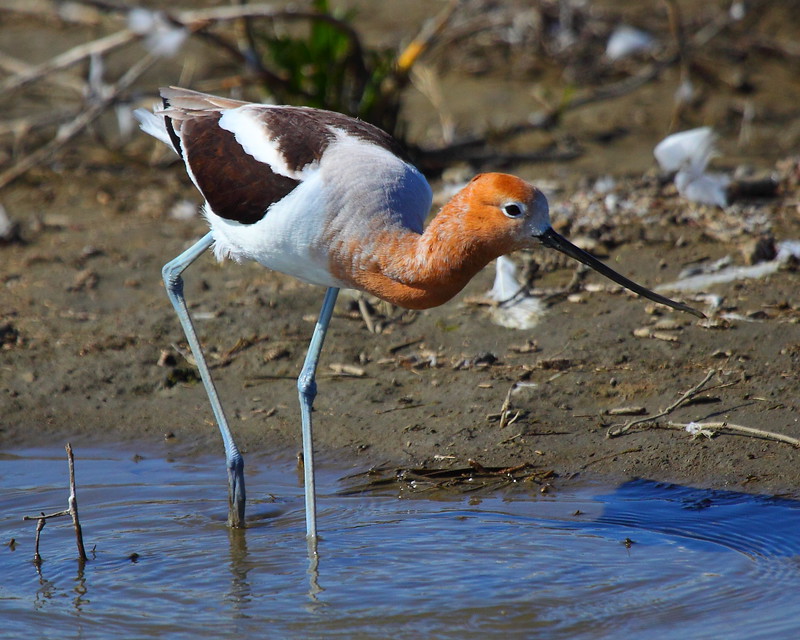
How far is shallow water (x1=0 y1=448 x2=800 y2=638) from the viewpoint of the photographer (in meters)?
3.68

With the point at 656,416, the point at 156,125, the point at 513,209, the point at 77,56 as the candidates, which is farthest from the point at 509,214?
the point at 77,56

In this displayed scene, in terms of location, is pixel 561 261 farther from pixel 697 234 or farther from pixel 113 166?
pixel 113 166

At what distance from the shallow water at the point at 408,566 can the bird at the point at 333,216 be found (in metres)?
0.28

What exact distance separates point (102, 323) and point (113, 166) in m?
2.72

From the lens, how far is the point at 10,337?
591 cm

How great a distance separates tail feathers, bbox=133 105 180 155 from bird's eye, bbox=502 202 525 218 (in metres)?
1.72

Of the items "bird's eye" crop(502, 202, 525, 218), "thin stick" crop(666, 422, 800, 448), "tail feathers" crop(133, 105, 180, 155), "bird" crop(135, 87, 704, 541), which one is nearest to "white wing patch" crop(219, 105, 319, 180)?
"bird" crop(135, 87, 704, 541)

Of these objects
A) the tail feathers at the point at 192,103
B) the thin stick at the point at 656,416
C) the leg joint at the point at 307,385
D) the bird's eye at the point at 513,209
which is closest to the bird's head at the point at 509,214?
the bird's eye at the point at 513,209

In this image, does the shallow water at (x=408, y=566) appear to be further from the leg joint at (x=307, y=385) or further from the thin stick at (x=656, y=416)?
the leg joint at (x=307, y=385)

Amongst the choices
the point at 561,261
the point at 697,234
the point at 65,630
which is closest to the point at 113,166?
the point at 561,261

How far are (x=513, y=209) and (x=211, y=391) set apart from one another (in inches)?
63.0

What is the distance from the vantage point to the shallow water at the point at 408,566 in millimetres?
3678

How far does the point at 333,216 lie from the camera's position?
13.1ft

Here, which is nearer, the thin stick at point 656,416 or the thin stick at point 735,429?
the thin stick at point 735,429
